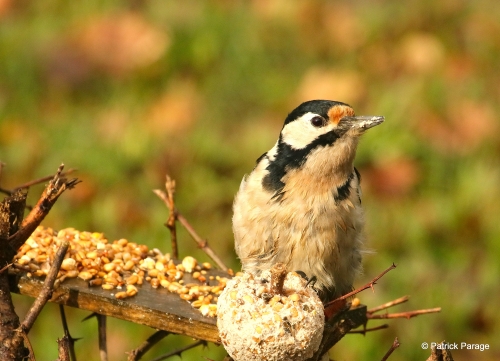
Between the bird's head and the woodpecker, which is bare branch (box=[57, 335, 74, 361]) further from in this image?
the bird's head

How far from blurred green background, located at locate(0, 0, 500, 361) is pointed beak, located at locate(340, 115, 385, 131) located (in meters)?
1.42

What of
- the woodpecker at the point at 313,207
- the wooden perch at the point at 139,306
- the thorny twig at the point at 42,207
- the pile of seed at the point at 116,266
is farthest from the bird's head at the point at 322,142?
the thorny twig at the point at 42,207

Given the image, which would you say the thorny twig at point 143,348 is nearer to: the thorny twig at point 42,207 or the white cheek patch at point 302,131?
the thorny twig at point 42,207

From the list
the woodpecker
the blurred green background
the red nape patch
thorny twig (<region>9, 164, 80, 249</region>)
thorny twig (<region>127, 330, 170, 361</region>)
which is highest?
the blurred green background

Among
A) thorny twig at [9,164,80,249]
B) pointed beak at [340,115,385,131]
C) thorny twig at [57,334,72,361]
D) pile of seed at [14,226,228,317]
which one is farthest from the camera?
pointed beak at [340,115,385,131]

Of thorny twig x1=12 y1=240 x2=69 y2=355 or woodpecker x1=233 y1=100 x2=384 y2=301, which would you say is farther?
woodpecker x1=233 y1=100 x2=384 y2=301

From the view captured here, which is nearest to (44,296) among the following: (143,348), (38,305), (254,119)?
(38,305)

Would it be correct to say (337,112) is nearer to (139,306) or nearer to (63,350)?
(139,306)

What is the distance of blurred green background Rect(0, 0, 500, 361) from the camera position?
4.34 meters

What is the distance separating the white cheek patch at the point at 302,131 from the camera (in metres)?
2.80

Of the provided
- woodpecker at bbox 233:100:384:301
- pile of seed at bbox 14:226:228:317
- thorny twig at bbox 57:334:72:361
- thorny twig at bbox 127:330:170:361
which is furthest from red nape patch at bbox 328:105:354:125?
thorny twig at bbox 57:334:72:361

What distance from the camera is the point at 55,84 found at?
5.79 m

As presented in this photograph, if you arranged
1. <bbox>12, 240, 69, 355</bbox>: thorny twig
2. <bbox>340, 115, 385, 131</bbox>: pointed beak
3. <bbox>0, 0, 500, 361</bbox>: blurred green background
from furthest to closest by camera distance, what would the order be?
<bbox>0, 0, 500, 361</bbox>: blurred green background < <bbox>340, 115, 385, 131</bbox>: pointed beak < <bbox>12, 240, 69, 355</bbox>: thorny twig

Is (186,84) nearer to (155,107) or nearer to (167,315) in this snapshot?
(155,107)
